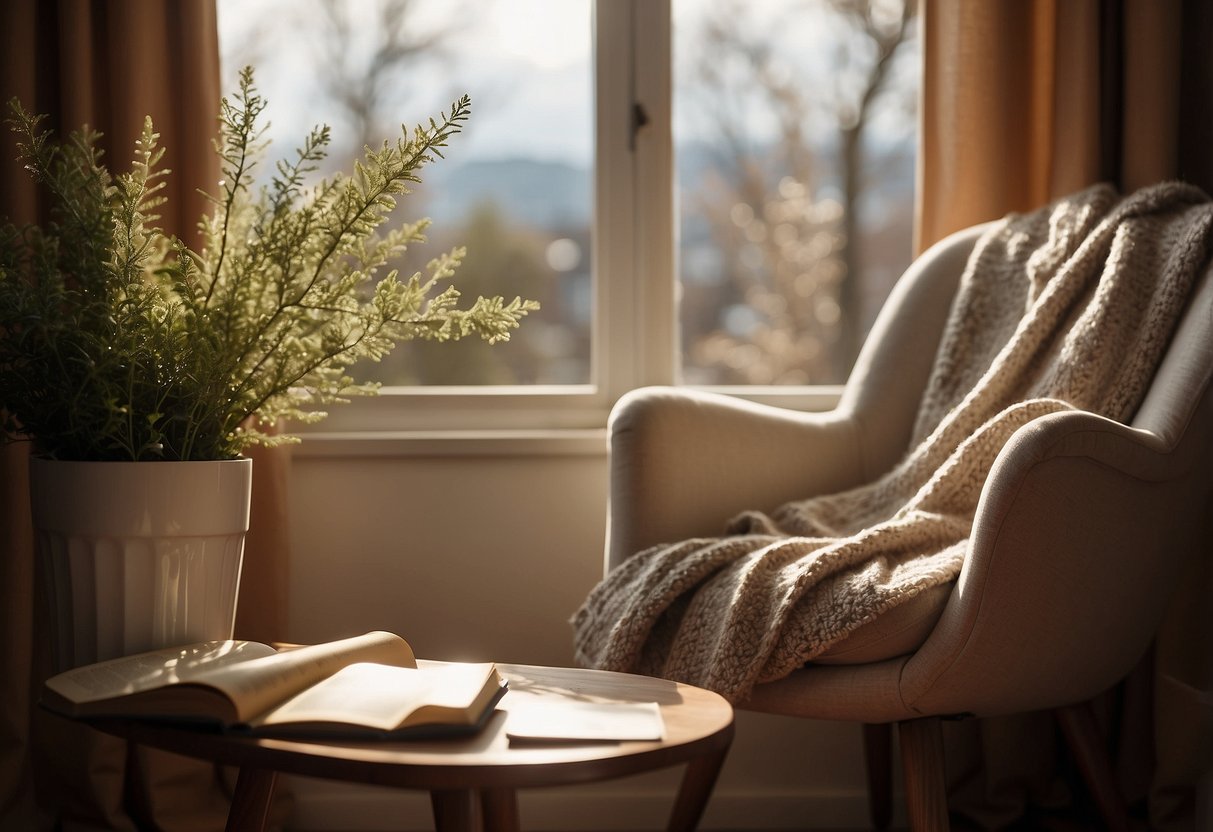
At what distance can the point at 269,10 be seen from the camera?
81.7 inches

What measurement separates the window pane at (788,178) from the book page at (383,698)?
136 centimetres

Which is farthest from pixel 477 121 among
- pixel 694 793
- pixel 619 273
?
pixel 694 793

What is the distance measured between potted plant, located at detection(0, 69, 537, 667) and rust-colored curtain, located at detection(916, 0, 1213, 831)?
3.80 ft

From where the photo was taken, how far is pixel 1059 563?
3.74 feet

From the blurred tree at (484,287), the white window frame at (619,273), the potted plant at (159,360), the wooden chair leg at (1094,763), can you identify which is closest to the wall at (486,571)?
the white window frame at (619,273)

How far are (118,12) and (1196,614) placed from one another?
1.96m

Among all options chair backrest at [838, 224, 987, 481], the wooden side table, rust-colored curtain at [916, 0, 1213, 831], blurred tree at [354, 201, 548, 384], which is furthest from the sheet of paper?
blurred tree at [354, 201, 548, 384]

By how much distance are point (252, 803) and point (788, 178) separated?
1.53 meters

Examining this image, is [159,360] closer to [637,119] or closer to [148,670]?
[148,670]

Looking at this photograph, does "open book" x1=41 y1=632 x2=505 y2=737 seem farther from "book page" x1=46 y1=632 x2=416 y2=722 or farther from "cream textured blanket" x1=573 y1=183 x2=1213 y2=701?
"cream textured blanket" x1=573 y1=183 x2=1213 y2=701

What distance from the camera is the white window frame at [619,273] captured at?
202 cm

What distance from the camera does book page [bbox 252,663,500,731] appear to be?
0.74 m

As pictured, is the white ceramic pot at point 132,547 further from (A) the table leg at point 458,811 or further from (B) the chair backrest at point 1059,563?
(B) the chair backrest at point 1059,563

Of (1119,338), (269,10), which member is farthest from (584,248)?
(1119,338)
